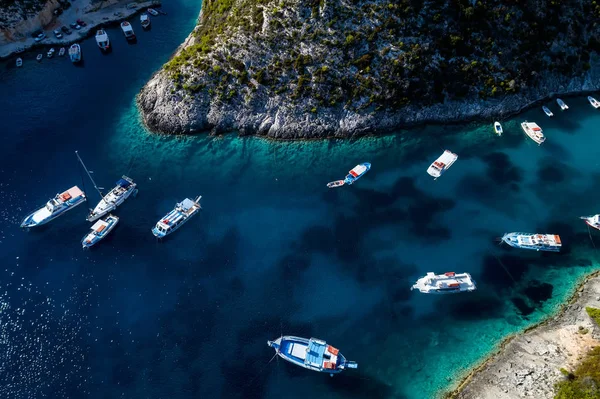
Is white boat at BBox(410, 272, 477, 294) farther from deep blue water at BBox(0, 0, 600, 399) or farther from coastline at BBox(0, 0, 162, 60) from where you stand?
coastline at BBox(0, 0, 162, 60)

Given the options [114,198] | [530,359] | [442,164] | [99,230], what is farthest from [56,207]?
[530,359]

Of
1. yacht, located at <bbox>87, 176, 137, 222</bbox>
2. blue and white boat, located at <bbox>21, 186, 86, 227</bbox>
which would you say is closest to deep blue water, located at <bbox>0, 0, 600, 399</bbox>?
blue and white boat, located at <bbox>21, 186, 86, 227</bbox>

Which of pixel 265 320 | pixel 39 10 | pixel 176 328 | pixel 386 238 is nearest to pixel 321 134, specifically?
pixel 386 238

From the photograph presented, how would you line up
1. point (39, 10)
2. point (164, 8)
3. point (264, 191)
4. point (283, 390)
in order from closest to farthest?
point (283, 390)
point (264, 191)
point (39, 10)
point (164, 8)

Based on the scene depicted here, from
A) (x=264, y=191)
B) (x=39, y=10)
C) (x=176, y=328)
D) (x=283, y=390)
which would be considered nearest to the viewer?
(x=283, y=390)

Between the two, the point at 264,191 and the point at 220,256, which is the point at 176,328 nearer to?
the point at 220,256

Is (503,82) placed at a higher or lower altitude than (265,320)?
higher

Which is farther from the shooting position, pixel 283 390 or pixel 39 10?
pixel 39 10
